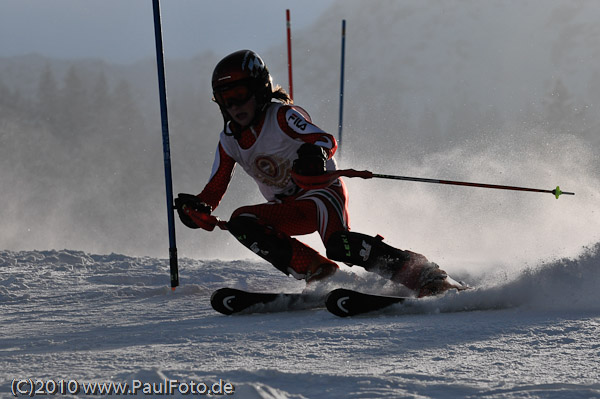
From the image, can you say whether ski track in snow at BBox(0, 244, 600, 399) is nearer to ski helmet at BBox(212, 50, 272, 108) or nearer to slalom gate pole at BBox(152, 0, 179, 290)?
slalom gate pole at BBox(152, 0, 179, 290)

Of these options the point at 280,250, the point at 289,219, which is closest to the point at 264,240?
the point at 280,250

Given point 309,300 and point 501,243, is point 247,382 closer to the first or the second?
point 309,300

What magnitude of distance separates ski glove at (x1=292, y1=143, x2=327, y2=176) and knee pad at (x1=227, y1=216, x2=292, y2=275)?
1.33ft

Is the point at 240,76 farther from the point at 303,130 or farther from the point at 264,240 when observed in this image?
the point at 264,240

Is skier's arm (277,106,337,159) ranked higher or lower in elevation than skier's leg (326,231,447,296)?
higher

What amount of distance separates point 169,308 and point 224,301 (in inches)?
16.2

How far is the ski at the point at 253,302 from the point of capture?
277cm

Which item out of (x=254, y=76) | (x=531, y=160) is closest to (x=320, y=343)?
(x=254, y=76)

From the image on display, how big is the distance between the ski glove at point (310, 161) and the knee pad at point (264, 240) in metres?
0.40

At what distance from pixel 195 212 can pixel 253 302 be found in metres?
0.60

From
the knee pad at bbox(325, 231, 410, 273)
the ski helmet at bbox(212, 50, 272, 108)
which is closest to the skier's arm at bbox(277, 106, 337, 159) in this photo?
the ski helmet at bbox(212, 50, 272, 108)

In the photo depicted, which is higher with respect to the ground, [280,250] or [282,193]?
[282,193]

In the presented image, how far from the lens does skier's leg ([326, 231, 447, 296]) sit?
2.85 metres

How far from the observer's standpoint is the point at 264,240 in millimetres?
3061
